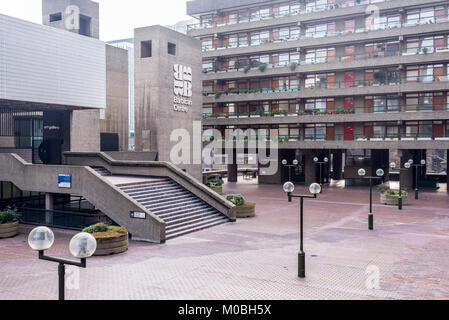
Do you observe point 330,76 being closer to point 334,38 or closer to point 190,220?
point 334,38

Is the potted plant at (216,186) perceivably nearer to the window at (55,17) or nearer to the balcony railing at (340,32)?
the balcony railing at (340,32)

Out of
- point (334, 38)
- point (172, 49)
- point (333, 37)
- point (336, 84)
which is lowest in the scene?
point (336, 84)

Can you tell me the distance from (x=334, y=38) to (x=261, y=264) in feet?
118

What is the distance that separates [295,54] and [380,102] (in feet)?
35.3

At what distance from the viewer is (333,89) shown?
47594 mm

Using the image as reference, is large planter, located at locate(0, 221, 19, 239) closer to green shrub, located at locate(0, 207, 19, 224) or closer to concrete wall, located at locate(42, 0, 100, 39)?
green shrub, located at locate(0, 207, 19, 224)

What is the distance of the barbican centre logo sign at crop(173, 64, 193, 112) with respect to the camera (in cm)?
4278

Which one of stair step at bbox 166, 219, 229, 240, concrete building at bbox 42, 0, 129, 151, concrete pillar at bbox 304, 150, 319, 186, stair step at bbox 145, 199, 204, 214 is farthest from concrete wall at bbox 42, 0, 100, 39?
concrete pillar at bbox 304, 150, 319, 186

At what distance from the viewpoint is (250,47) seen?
52.0 meters

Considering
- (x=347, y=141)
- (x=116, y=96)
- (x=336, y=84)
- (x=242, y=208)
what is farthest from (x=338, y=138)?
(x=116, y=96)

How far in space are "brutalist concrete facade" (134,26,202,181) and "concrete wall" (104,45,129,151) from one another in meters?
5.32

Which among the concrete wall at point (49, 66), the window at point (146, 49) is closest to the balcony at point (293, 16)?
the window at point (146, 49)

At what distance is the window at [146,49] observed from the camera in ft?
136

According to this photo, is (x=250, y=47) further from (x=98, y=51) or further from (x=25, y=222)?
(x=25, y=222)
